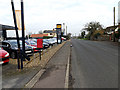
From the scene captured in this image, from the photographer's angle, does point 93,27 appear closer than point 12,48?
No

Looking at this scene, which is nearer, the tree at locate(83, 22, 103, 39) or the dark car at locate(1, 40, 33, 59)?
the dark car at locate(1, 40, 33, 59)

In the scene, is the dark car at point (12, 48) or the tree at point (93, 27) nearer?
the dark car at point (12, 48)

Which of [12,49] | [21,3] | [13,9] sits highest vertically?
[21,3]

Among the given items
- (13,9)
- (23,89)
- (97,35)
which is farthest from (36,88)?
(97,35)

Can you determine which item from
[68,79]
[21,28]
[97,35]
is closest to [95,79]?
[68,79]

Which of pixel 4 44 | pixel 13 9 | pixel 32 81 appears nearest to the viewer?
pixel 32 81

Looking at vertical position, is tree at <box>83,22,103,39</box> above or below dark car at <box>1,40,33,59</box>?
above

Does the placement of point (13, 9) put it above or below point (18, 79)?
above

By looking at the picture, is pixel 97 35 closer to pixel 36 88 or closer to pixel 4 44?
pixel 4 44

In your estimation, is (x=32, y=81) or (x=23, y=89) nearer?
(x=23, y=89)

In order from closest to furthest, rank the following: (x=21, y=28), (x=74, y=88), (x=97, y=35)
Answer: (x=74, y=88), (x=21, y=28), (x=97, y=35)

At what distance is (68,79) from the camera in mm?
4039

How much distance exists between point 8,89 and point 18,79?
0.75m

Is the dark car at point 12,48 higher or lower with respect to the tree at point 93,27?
lower
